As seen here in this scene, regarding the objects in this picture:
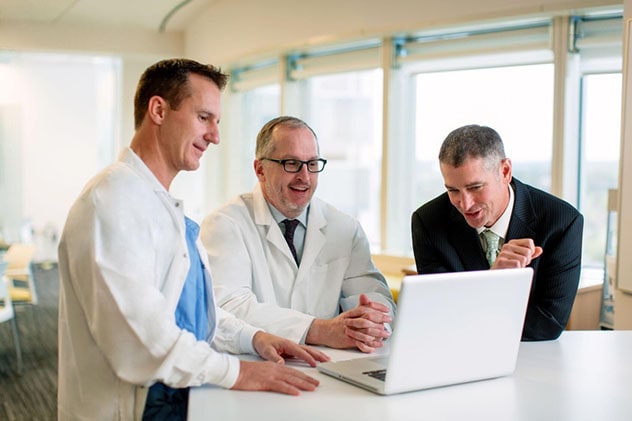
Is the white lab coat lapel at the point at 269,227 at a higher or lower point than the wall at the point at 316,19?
lower

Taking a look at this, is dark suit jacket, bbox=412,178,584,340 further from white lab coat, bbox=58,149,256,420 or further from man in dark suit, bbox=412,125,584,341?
white lab coat, bbox=58,149,256,420

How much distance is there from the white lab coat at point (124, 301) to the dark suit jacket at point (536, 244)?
105 centimetres

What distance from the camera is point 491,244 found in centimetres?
249

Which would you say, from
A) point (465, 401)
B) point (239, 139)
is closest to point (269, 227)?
point (465, 401)

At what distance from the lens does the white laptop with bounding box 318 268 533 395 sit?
1.60m

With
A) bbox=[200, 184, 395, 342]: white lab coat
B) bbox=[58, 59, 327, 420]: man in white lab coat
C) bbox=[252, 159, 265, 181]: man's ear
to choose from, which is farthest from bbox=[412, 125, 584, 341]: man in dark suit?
bbox=[58, 59, 327, 420]: man in white lab coat

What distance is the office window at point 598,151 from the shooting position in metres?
4.25

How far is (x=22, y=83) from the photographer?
34.6 ft

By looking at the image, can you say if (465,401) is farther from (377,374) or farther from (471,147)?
(471,147)

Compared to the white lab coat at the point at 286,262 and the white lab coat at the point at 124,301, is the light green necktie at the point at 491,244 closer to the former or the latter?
the white lab coat at the point at 286,262

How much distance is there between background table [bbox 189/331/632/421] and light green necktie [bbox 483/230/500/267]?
600 millimetres

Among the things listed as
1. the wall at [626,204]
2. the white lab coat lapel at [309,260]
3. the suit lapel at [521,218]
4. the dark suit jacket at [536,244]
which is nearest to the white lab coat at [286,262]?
the white lab coat lapel at [309,260]

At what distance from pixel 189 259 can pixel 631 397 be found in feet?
3.74

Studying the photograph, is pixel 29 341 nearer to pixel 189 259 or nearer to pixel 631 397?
pixel 189 259
